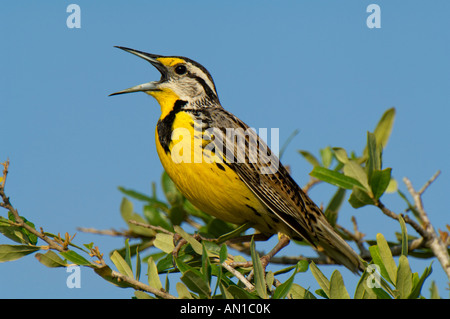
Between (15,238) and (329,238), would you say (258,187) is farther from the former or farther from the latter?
(15,238)

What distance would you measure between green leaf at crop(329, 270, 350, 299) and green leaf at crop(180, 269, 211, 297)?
1.61 ft

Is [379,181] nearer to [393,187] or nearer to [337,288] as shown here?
[393,187]

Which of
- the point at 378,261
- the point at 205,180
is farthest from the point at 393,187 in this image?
the point at 378,261

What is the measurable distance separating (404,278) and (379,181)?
110 centimetres

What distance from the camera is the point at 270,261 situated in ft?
12.7

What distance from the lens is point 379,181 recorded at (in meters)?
3.52

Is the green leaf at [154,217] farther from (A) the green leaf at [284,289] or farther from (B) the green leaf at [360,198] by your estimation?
(A) the green leaf at [284,289]

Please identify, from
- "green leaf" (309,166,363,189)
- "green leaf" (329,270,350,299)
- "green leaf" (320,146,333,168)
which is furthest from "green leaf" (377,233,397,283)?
"green leaf" (320,146,333,168)

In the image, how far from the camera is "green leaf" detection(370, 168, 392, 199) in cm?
347

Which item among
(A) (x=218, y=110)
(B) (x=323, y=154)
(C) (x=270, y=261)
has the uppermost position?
(A) (x=218, y=110)

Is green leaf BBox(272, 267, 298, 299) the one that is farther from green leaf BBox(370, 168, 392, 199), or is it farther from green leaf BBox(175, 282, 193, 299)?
green leaf BBox(370, 168, 392, 199)
